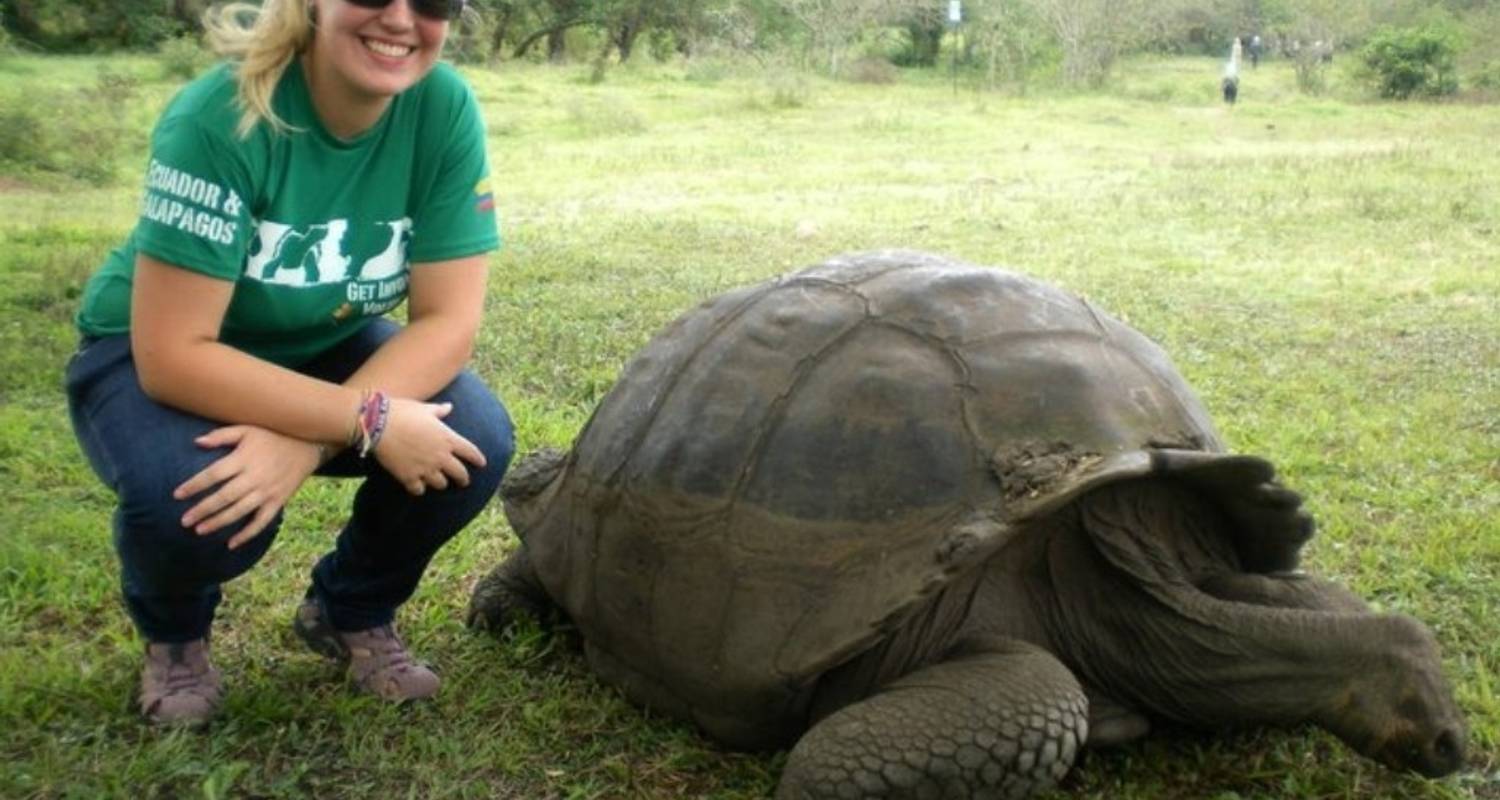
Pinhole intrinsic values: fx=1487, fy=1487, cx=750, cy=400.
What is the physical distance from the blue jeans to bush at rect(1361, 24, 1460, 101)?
21712 mm

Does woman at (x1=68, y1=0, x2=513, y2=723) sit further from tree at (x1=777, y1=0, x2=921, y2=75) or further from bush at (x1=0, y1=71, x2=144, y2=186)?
tree at (x1=777, y1=0, x2=921, y2=75)

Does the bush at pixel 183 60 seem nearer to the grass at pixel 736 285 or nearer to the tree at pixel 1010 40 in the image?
the grass at pixel 736 285

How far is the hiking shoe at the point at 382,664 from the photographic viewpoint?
2.46 metres

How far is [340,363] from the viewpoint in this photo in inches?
96.0

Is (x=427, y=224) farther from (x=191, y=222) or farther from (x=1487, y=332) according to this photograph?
(x=1487, y=332)

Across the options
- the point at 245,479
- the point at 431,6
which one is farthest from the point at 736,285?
the point at 245,479

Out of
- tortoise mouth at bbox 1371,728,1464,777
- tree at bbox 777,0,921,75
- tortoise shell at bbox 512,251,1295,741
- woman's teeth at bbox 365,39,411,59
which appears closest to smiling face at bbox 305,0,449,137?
woman's teeth at bbox 365,39,411,59

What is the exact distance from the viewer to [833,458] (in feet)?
7.02

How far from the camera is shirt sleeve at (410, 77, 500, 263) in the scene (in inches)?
90.8

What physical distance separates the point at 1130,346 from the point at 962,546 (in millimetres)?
559

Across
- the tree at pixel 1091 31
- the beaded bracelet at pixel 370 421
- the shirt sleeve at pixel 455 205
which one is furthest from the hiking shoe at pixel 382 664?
the tree at pixel 1091 31

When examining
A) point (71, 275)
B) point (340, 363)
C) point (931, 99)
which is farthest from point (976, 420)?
point (931, 99)

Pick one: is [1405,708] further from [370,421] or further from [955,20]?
[955,20]

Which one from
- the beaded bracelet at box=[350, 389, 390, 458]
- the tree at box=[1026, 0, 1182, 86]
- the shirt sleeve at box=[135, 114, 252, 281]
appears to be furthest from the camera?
the tree at box=[1026, 0, 1182, 86]
